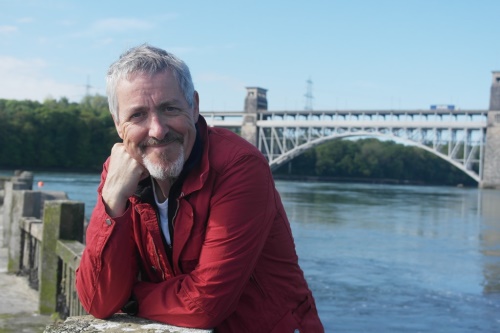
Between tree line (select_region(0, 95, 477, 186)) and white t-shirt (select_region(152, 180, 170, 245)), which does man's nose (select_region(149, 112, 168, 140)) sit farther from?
tree line (select_region(0, 95, 477, 186))

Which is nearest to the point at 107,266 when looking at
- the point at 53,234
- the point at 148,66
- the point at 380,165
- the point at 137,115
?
the point at 137,115

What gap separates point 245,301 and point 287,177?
69.5 metres

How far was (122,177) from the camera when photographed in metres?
1.84

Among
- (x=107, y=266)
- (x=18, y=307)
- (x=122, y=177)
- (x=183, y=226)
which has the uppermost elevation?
(x=122, y=177)

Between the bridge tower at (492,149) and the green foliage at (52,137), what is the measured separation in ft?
110

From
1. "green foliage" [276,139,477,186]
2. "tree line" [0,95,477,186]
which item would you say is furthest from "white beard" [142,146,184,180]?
→ "green foliage" [276,139,477,186]

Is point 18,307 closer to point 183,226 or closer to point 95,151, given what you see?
point 183,226

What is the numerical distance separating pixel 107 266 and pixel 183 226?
8.9 inches

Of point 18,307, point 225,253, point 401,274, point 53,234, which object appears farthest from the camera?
point 401,274

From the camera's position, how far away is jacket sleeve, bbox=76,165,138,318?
175 cm

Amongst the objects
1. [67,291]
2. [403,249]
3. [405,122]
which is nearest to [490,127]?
[405,122]

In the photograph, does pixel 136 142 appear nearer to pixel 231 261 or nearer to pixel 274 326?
pixel 231 261

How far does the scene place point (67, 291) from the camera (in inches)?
147

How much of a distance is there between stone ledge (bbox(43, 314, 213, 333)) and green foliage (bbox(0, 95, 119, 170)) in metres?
57.4
